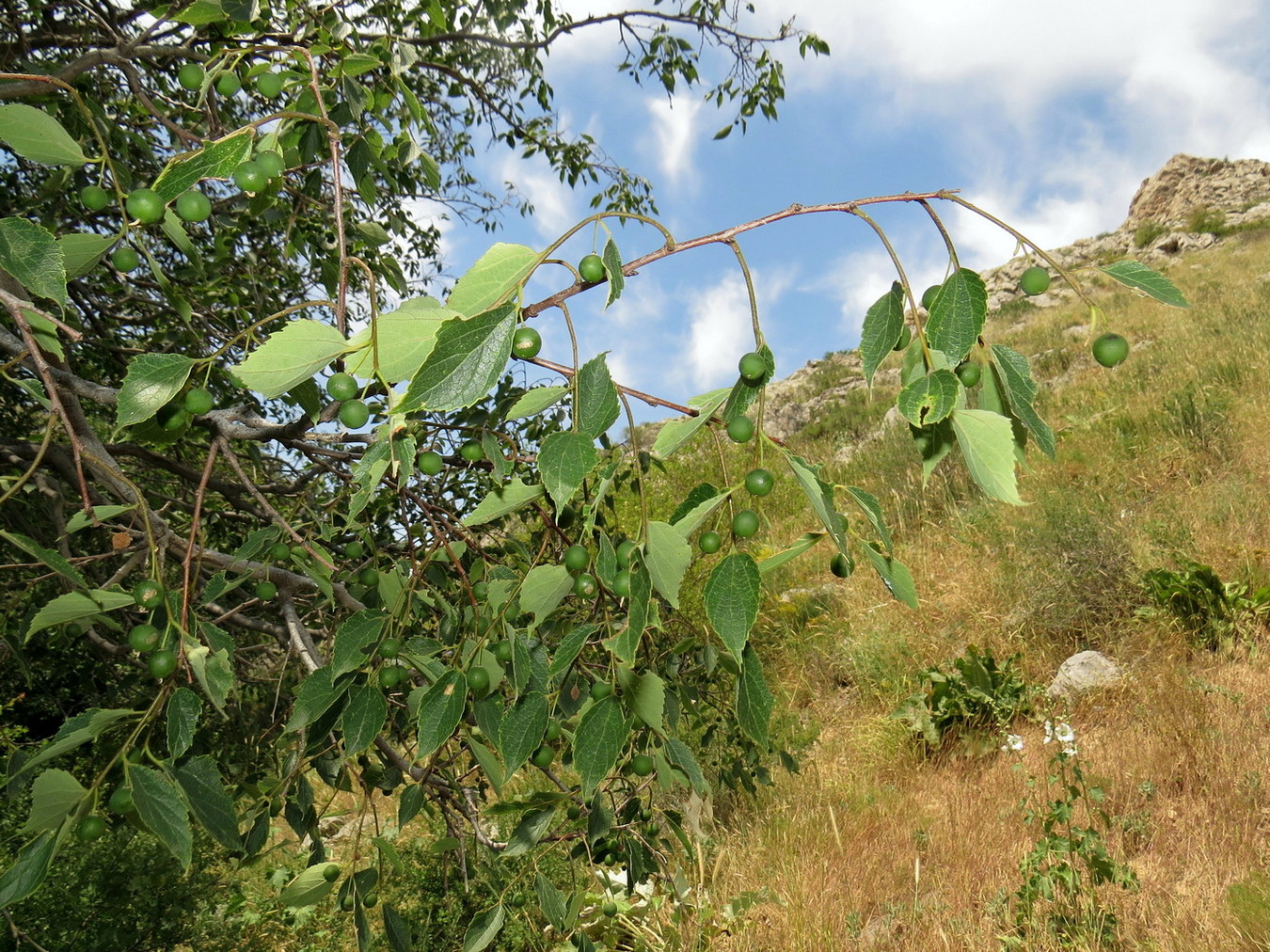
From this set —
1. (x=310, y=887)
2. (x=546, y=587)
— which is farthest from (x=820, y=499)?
(x=310, y=887)

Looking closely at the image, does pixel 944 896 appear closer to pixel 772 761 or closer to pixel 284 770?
pixel 772 761

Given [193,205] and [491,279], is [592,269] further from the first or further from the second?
[193,205]

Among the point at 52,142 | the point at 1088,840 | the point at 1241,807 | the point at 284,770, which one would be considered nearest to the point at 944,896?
the point at 1088,840

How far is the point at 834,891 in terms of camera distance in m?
3.15

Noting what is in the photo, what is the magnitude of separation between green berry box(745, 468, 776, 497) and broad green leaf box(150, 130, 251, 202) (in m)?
0.57

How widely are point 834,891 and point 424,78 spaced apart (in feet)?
13.3

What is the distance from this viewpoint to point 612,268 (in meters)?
0.65

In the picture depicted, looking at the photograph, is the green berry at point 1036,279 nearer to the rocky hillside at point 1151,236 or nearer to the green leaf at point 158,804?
the green leaf at point 158,804

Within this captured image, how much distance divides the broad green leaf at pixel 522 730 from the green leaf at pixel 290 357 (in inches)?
17.2

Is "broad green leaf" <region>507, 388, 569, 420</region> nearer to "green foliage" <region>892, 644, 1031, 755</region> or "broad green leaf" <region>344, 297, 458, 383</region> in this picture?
"broad green leaf" <region>344, 297, 458, 383</region>

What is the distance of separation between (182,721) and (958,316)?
2.91 ft

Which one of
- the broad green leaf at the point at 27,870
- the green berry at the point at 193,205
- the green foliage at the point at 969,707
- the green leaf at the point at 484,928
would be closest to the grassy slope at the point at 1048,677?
the green foliage at the point at 969,707

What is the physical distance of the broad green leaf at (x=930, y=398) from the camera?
63 centimetres

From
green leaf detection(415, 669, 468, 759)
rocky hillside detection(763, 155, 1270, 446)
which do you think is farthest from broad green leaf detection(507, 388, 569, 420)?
rocky hillside detection(763, 155, 1270, 446)
